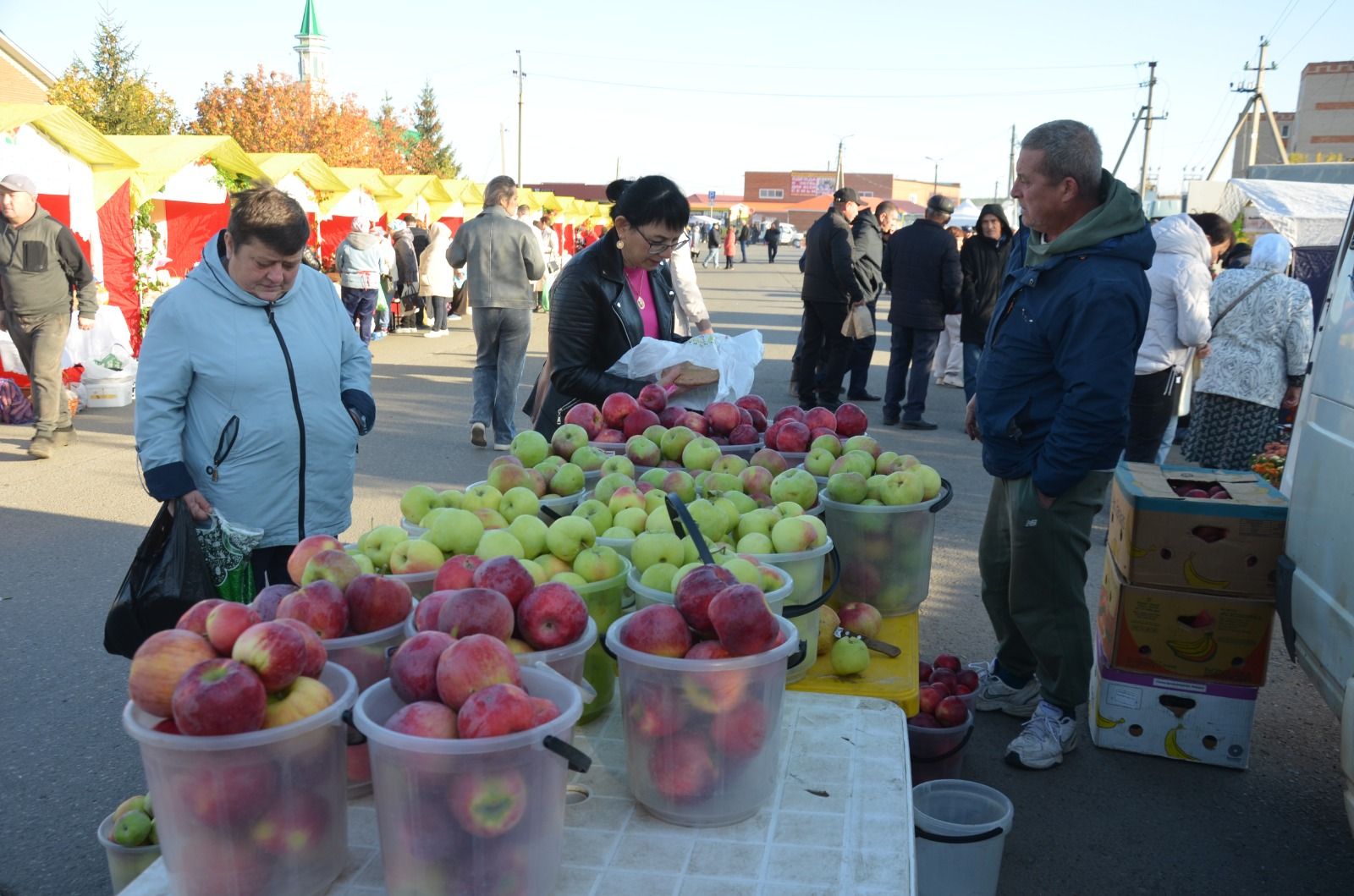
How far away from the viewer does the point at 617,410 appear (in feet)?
12.4

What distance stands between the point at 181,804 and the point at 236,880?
0.14 metres

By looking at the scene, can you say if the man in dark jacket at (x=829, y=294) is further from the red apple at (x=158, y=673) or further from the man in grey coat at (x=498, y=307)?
the red apple at (x=158, y=673)

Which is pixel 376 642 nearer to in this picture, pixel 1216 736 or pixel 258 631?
pixel 258 631

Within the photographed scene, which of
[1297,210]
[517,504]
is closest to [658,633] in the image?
[517,504]

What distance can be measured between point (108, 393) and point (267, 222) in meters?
9.27

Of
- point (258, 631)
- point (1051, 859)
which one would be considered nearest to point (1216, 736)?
point (1051, 859)

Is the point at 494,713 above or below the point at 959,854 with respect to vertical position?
above

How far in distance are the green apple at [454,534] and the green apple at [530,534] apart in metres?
0.08

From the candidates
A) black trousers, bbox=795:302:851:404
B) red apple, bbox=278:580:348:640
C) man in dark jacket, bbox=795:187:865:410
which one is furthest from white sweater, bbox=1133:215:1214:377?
red apple, bbox=278:580:348:640

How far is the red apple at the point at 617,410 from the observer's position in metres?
3.77

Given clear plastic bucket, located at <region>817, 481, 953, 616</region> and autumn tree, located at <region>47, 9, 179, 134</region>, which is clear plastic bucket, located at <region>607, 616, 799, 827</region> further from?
autumn tree, located at <region>47, 9, 179, 134</region>

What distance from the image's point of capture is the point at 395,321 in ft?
63.4

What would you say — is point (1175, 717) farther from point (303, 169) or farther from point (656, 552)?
point (303, 169)

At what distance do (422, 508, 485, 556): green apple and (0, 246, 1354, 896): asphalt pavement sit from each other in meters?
1.31
